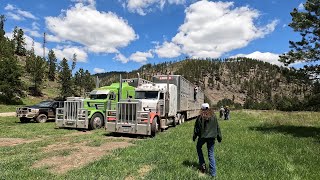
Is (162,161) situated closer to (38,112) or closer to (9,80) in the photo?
(38,112)

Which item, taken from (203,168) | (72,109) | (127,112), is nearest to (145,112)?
(127,112)

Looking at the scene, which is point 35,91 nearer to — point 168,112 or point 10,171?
point 168,112

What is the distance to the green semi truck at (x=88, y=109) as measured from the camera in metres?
21.5

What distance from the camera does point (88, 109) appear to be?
22.2m

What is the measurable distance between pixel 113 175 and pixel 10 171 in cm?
302

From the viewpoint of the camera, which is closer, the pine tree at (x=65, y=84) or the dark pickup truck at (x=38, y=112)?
the dark pickup truck at (x=38, y=112)

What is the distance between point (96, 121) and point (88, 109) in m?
1.04

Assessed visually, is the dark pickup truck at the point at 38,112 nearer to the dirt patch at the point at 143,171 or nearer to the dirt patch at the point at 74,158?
the dirt patch at the point at 74,158

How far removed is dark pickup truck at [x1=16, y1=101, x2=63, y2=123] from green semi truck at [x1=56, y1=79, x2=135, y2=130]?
5935 millimetres

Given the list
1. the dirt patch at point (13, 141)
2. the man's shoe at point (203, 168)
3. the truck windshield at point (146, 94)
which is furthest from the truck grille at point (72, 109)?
the man's shoe at point (203, 168)

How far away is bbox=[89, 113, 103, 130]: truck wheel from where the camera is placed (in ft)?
71.6

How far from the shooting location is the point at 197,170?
9.25 meters

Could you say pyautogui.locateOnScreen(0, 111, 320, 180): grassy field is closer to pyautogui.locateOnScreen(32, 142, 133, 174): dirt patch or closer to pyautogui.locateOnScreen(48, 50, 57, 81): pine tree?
pyautogui.locateOnScreen(32, 142, 133, 174): dirt patch

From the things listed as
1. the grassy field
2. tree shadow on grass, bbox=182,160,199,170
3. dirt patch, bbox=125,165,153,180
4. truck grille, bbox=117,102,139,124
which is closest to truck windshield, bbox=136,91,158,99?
truck grille, bbox=117,102,139,124
